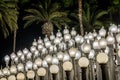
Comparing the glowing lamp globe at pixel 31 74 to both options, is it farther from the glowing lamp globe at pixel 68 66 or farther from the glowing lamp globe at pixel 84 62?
the glowing lamp globe at pixel 84 62

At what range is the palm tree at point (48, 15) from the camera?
98.2 feet

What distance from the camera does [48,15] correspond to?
30.9 meters

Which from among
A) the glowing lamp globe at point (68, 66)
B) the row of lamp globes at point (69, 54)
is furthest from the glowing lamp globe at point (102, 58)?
the glowing lamp globe at point (68, 66)

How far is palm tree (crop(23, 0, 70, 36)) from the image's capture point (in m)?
29.9

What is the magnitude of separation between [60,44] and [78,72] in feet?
10.5

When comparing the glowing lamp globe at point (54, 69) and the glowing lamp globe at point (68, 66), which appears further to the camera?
the glowing lamp globe at point (54, 69)

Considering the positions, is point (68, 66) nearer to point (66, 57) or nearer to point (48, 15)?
point (66, 57)

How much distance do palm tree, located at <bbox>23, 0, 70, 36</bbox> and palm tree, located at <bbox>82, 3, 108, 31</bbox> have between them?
204 centimetres

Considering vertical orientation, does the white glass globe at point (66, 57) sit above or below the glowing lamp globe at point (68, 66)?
above

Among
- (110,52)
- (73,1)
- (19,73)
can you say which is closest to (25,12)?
(73,1)

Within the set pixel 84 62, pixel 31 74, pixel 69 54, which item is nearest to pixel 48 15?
pixel 31 74

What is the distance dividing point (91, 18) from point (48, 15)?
435 centimetres

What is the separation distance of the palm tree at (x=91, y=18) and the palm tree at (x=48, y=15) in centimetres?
204

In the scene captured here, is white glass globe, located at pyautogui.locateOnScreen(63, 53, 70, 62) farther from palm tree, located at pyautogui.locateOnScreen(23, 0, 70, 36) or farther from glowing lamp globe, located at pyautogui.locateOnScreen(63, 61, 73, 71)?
palm tree, located at pyautogui.locateOnScreen(23, 0, 70, 36)
